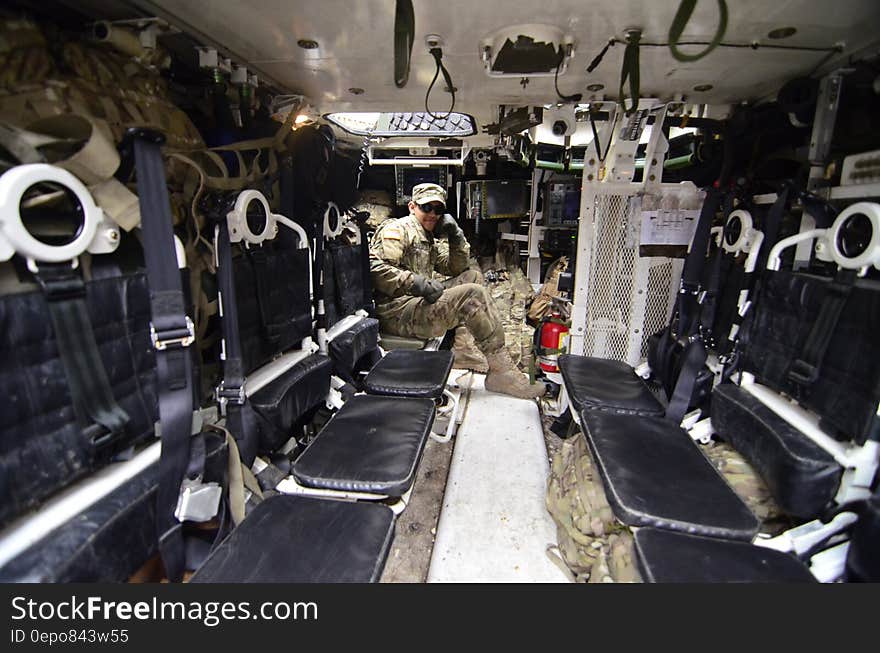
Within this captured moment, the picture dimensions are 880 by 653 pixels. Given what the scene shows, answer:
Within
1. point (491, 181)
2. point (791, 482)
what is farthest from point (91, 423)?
point (491, 181)

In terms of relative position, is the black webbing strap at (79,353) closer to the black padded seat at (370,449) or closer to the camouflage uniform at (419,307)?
the black padded seat at (370,449)

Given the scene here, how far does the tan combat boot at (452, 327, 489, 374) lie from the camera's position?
4.75 metres

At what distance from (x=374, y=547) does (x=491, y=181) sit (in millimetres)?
5730

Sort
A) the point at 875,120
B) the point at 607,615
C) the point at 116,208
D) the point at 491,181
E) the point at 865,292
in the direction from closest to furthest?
the point at 607,615 → the point at 116,208 → the point at 865,292 → the point at 875,120 → the point at 491,181

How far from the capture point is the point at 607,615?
114cm

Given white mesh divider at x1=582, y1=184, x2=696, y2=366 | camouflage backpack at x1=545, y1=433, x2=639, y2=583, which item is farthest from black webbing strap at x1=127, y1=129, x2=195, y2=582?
white mesh divider at x1=582, y1=184, x2=696, y2=366

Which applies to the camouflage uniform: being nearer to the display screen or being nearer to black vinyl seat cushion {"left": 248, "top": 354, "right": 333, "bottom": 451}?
black vinyl seat cushion {"left": 248, "top": 354, "right": 333, "bottom": 451}

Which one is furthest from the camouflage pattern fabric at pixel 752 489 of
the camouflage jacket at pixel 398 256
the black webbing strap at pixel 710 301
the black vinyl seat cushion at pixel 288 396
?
the camouflage jacket at pixel 398 256

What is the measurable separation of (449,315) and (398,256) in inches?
30.6

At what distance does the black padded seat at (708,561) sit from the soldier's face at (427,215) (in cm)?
364

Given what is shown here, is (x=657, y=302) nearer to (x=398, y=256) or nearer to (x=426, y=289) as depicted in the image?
(x=426, y=289)

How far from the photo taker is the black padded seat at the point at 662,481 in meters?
1.46

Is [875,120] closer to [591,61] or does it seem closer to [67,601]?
[591,61]

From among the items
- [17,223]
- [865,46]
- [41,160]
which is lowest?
[17,223]
